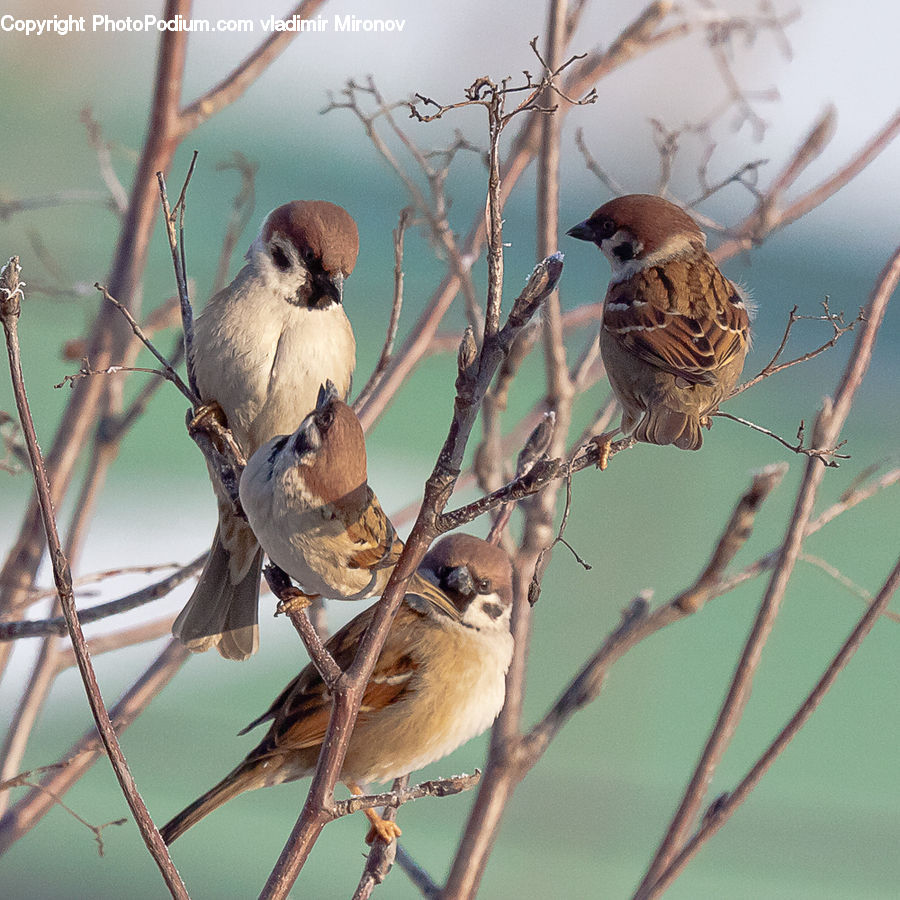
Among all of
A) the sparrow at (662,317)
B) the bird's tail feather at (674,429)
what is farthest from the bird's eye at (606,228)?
the bird's tail feather at (674,429)

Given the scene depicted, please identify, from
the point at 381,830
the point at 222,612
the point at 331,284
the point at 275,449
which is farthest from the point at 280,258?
the point at 381,830

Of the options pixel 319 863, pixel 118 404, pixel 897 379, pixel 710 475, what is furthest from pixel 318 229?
pixel 897 379

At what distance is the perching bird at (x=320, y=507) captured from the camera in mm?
816

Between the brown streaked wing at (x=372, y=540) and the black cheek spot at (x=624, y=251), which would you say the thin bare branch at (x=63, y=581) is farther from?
the black cheek spot at (x=624, y=251)

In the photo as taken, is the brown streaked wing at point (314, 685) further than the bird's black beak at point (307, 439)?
Yes

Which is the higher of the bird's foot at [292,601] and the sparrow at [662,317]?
the sparrow at [662,317]

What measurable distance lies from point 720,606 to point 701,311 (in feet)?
8.27

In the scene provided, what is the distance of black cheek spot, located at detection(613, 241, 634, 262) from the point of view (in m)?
1.50

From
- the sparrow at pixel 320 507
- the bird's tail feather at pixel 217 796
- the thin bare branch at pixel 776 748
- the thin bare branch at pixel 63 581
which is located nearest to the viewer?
the thin bare branch at pixel 63 581

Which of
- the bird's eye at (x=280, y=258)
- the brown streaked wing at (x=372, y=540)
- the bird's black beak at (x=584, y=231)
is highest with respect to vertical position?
the bird's black beak at (x=584, y=231)

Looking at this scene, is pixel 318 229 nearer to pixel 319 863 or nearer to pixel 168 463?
pixel 319 863

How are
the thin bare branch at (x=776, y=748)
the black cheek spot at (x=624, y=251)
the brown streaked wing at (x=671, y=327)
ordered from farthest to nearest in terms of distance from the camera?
the black cheek spot at (x=624, y=251)
the brown streaked wing at (x=671, y=327)
the thin bare branch at (x=776, y=748)

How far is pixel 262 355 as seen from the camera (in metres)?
1.29

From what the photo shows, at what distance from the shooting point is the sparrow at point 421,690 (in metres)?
1.40
